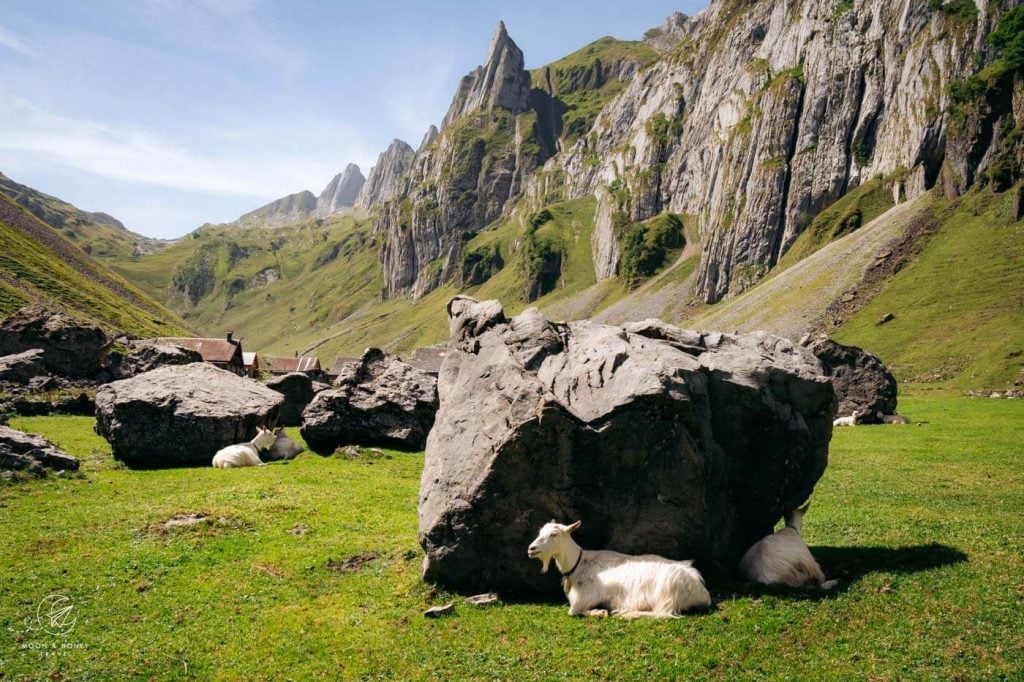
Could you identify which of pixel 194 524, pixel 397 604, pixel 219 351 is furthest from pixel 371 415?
pixel 219 351

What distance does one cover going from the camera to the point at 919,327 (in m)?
70.6

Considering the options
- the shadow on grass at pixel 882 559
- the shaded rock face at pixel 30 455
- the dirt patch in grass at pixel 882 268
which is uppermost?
the dirt patch in grass at pixel 882 268

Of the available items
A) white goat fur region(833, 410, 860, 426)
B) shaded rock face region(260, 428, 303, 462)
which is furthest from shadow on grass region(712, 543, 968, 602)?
white goat fur region(833, 410, 860, 426)

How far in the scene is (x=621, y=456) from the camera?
44.7ft

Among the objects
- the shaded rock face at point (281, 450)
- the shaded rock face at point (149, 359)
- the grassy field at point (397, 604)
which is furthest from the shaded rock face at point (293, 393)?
the grassy field at point (397, 604)

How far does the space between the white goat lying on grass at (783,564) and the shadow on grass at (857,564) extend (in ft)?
0.91

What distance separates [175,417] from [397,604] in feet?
66.2

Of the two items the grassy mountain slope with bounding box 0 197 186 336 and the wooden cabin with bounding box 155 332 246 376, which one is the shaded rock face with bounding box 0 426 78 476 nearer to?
the grassy mountain slope with bounding box 0 197 186 336

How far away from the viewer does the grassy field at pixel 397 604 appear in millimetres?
10297

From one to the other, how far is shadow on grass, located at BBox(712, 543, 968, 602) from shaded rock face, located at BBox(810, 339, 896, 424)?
2927cm

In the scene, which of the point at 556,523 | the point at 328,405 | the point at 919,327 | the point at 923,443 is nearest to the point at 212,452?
the point at 328,405

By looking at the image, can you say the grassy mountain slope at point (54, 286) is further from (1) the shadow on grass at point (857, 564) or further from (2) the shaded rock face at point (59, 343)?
(1) the shadow on grass at point (857, 564)

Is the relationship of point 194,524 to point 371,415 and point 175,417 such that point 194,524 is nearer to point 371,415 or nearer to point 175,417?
point 175,417

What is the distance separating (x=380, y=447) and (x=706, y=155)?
180m
